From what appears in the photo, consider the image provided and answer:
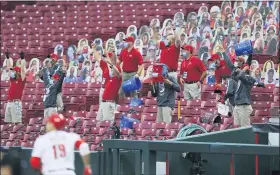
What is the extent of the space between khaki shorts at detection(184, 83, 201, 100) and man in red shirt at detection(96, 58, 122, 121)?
4.13 ft

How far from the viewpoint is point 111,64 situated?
18562 millimetres

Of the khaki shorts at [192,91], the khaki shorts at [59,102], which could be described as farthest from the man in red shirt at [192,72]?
the khaki shorts at [59,102]

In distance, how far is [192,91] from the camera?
60.4 feet

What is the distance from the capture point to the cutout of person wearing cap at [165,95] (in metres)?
17.4

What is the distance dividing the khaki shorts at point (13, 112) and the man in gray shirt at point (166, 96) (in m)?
4.11

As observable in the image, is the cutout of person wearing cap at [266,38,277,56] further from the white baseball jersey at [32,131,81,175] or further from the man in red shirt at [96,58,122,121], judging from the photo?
the white baseball jersey at [32,131,81,175]

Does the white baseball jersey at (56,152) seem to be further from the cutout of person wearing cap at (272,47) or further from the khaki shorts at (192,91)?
the cutout of person wearing cap at (272,47)

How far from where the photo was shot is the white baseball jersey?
1193cm

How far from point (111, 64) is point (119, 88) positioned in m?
0.70

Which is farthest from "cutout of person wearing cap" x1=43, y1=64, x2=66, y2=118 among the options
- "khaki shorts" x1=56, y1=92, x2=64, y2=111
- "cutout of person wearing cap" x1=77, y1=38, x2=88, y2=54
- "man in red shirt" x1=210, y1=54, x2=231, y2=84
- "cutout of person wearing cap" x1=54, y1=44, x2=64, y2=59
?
"cutout of person wearing cap" x1=54, y1=44, x2=64, y2=59

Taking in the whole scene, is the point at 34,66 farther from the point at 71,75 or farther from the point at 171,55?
the point at 171,55

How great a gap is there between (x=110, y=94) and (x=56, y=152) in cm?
684

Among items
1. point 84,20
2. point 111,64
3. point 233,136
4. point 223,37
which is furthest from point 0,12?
point 233,136

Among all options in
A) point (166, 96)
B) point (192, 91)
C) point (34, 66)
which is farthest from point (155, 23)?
point (166, 96)
